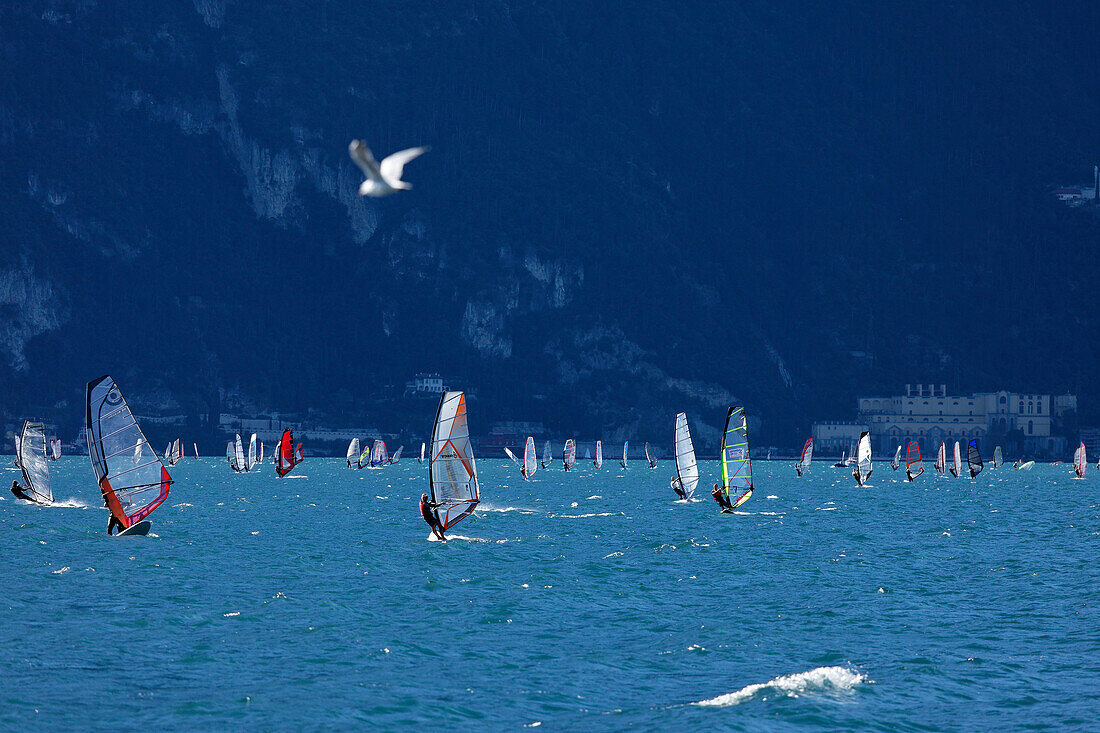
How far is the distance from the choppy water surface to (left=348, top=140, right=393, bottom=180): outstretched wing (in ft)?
33.4

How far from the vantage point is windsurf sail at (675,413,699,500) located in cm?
7506

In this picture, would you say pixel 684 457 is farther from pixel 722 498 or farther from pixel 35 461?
pixel 35 461

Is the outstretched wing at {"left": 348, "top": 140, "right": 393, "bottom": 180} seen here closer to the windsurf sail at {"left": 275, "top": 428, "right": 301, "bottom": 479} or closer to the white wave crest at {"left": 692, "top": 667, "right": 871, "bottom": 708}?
the white wave crest at {"left": 692, "top": 667, "right": 871, "bottom": 708}

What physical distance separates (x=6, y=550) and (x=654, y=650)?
3151cm

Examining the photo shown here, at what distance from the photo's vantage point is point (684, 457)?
8044cm

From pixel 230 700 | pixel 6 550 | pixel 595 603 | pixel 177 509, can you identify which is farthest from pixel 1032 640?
pixel 177 509

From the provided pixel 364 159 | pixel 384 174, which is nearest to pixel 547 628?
pixel 384 174

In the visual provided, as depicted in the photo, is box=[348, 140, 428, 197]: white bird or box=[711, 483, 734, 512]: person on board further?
box=[711, 483, 734, 512]: person on board

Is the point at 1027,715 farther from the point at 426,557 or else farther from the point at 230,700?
the point at 426,557

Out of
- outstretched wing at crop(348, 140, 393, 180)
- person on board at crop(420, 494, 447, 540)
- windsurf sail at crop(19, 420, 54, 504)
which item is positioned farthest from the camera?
windsurf sail at crop(19, 420, 54, 504)

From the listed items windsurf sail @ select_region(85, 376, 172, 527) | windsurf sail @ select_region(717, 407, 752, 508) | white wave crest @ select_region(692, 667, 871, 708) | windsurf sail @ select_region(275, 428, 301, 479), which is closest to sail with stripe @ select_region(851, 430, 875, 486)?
windsurf sail @ select_region(717, 407, 752, 508)

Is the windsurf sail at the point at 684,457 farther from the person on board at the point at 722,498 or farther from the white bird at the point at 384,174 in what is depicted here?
the white bird at the point at 384,174

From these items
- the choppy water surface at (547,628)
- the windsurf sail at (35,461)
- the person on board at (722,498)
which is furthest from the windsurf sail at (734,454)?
the windsurf sail at (35,461)

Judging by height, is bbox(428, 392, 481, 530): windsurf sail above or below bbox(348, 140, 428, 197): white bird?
below
